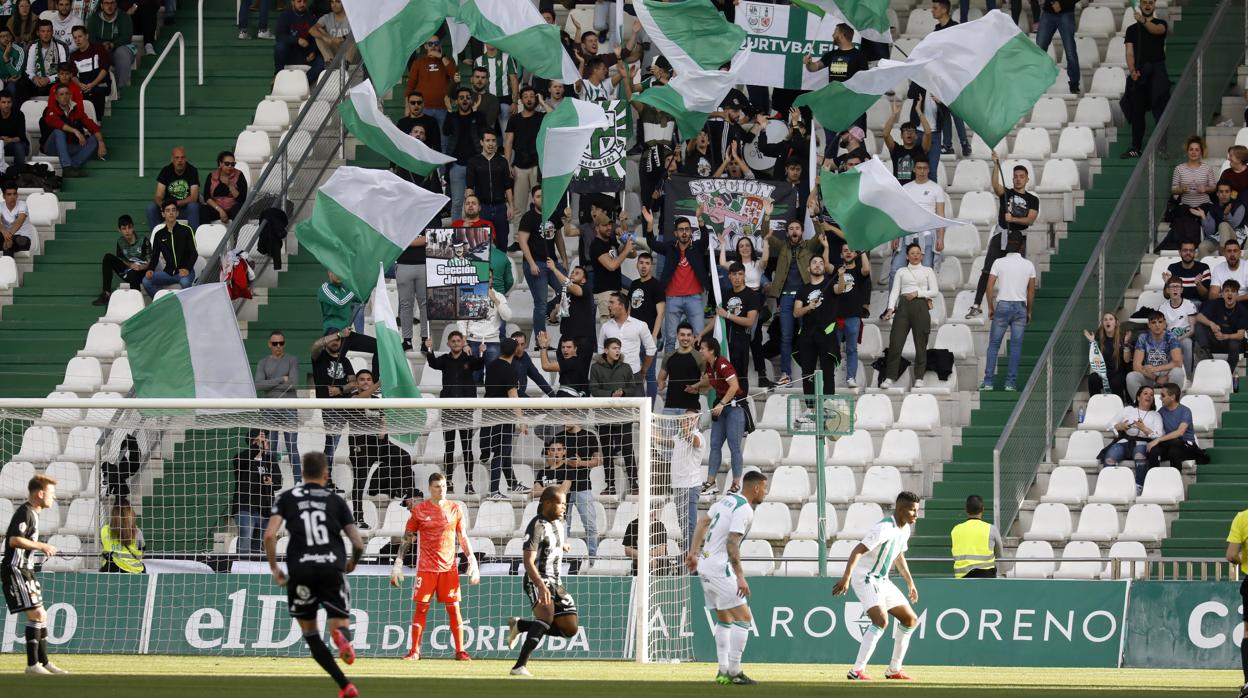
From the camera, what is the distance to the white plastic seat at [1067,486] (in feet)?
73.9

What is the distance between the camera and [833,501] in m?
22.8

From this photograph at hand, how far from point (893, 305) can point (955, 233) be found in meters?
2.31

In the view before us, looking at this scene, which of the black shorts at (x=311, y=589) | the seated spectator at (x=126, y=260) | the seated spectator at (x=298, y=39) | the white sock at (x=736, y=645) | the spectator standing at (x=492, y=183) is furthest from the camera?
the seated spectator at (x=298, y=39)

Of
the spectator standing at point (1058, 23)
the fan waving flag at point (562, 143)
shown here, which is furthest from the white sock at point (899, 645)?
the spectator standing at point (1058, 23)

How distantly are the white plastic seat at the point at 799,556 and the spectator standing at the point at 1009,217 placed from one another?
423 centimetres

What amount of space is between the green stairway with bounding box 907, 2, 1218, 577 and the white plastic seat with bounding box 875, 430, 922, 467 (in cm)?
45

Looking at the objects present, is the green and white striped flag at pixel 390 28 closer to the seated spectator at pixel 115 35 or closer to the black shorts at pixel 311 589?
the seated spectator at pixel 115 35

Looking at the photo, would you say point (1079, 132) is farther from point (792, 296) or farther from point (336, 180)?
point (336, 180)

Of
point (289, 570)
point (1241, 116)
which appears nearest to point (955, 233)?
point (1241, 116)

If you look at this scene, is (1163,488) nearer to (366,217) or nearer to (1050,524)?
(1050,524)

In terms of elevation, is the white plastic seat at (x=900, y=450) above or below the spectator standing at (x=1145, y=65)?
below

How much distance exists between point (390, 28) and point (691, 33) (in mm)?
3540

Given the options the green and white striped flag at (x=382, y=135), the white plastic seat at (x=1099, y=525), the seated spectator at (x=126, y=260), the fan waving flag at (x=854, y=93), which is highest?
the fan waving flag at (x=854, y=93)

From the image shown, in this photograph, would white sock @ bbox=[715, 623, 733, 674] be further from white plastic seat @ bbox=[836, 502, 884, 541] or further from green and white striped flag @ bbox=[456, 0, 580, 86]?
green and white striped flag @ bbox=[456, 0, 580, 86]
